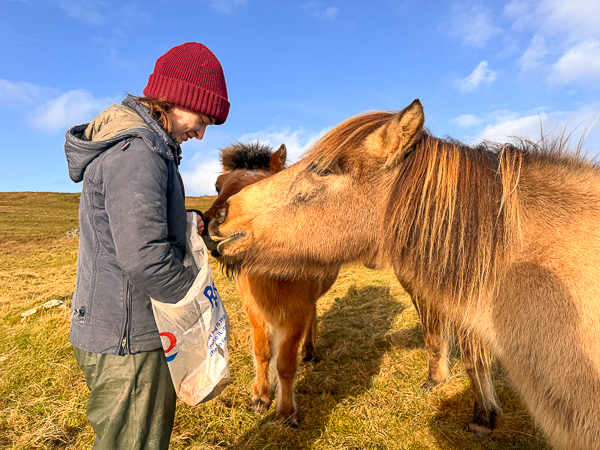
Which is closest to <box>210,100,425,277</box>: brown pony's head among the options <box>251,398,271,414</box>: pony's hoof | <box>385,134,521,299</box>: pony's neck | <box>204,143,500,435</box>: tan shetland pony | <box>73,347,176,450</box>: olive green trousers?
<box>385,134,521,299</box>: pony's neck

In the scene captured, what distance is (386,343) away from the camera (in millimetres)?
5289

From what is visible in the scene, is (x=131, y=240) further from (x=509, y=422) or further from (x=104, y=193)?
(x=509, y=422)

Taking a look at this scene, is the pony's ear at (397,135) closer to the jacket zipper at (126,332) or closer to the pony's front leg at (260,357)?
the jacket zipper at (126,332)

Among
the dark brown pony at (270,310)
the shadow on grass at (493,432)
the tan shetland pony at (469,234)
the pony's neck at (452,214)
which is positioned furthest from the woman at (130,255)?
the shadow on grass at (493,432)

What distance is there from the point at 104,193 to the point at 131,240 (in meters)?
0.31

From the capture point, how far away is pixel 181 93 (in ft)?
6.32

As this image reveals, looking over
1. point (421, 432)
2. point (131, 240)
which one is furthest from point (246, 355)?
point (131, 240)

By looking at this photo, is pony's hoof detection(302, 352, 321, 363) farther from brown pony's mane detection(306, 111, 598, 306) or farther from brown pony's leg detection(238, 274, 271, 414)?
brown pony's mane detection(306, 111, 598, 306)

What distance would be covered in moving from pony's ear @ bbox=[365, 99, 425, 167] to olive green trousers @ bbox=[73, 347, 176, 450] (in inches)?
63.9

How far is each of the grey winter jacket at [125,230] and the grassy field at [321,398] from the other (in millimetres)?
1913

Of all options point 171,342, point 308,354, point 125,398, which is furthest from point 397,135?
point 308,354

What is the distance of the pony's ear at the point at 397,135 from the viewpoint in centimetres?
172

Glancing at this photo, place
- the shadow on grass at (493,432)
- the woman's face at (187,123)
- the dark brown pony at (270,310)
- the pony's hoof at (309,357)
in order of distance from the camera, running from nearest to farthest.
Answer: the woman's face at (187,123)
the shadow on grass at (493,432)
the dark brown pony at (270,310)
the pony's hoof at (309,357)

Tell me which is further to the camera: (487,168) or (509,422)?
(509,422)
